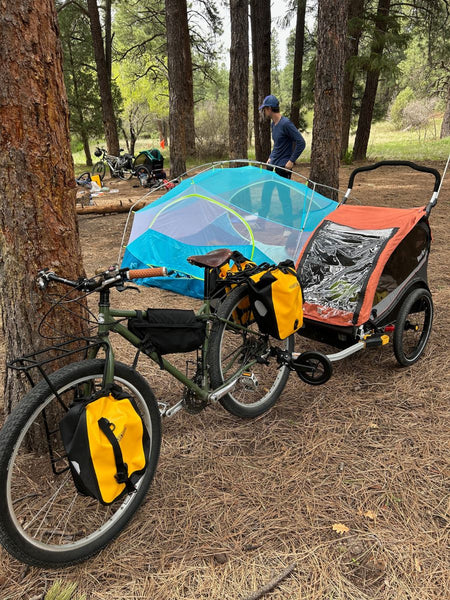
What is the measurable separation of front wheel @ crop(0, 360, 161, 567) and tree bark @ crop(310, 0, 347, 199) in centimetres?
500

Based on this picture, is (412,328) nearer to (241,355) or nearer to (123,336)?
(241,355)

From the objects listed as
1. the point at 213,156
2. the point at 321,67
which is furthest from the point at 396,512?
the point at 213,156

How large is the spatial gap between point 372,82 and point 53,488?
1444 cm

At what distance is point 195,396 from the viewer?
7.39 ft

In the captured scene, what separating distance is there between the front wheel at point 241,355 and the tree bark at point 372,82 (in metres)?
10.4

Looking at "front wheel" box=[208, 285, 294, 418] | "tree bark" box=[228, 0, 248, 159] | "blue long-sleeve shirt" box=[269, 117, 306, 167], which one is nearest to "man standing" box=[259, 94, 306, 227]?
"blue long-sleeve shirt" box=[269, 117, 306, 167]

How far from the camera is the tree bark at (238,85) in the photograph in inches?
325

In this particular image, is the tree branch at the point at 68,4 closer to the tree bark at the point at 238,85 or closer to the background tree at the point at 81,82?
the background tree at the point at 81,82

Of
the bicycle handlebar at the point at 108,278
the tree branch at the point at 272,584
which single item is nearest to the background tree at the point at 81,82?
the bicycle handlebar at the point at 108,278

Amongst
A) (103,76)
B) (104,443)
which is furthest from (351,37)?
(104,443)

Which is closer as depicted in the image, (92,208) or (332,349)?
(332,349)

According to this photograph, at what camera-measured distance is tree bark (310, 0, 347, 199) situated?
5.41 metres

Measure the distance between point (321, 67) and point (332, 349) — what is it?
420 centimetres

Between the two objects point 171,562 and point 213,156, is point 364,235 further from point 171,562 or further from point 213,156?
point 213,156
